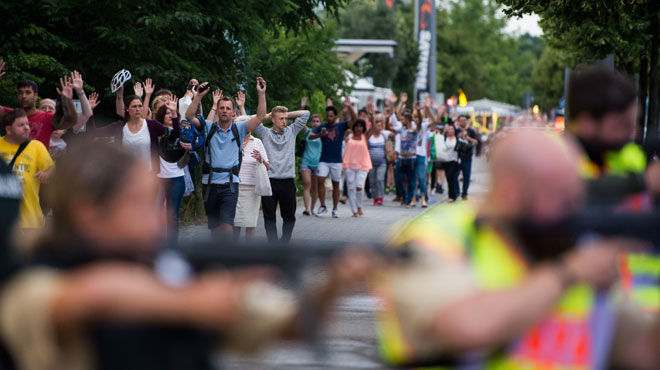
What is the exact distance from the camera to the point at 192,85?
439 inches

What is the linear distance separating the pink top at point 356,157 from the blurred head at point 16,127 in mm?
11125

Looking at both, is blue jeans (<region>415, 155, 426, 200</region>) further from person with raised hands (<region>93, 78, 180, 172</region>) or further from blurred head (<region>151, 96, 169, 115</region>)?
A: person with raised hands (<region>93, 78, 180, 172</region>)

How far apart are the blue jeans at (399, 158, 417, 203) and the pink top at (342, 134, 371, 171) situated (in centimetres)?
197

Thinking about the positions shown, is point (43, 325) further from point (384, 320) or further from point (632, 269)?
point (632, 269)

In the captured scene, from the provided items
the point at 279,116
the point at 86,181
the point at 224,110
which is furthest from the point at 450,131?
the point at 86,181

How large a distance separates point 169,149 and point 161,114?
82 cm

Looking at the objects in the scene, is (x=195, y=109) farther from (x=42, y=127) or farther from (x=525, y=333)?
(x=525, y=333)

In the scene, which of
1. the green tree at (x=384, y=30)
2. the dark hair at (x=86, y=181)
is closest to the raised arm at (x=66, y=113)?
the dark hair at (x=86, y=181)

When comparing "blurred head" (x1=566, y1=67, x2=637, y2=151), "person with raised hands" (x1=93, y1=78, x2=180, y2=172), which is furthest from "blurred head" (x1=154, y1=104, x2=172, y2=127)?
"blurred head" (x1=566, y1=67, x2=637, y2=151)

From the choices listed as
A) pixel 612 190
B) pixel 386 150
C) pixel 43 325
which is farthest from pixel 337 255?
pixel 386 150

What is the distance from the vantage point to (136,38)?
13945 millimetres

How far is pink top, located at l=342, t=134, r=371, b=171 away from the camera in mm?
17594

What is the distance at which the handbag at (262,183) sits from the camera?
1109cm

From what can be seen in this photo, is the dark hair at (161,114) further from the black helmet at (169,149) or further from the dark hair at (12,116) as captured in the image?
the dark hair at (12,116)
